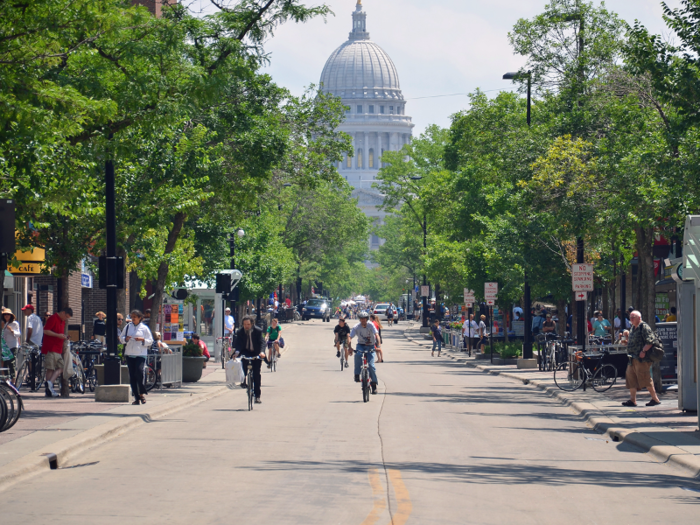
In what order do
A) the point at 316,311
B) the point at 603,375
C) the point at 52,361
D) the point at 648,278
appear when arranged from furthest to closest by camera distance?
the point at 316,311 → the point at 603,375 → the point at 648,278 → the point at 52,361

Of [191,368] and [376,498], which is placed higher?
[191,368]

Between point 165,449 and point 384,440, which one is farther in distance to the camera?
point 384,440

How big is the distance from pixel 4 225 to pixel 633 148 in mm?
13698

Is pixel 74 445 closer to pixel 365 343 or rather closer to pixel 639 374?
pixel 365 343

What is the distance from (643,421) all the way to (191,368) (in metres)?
13.7

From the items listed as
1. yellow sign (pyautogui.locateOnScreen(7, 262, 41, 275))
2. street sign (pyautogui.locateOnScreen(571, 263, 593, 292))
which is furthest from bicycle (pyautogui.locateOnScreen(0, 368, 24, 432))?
yellow sign (pyautogui.locateOnScreen(7, 262, 41, 275))

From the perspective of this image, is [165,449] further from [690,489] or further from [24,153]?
[690,489]

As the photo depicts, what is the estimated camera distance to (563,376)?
95.7ft

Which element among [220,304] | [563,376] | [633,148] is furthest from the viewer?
[220,304]

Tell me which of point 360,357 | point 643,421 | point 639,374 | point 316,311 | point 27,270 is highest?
point 27,270

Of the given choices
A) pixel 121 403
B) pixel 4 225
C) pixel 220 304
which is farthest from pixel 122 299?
pixel 4 225

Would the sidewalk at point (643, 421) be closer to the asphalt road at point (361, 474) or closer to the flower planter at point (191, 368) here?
the asphalt road at point (361, 474)

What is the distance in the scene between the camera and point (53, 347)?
21.2m

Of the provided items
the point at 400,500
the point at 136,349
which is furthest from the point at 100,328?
the point at 400,500
